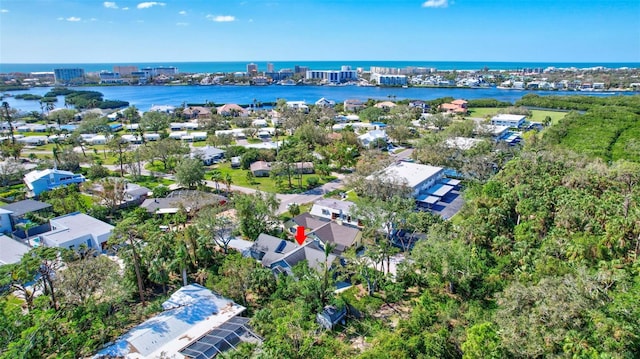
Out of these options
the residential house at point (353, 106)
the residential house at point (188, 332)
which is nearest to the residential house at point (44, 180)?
the residential house at point (188, 332)

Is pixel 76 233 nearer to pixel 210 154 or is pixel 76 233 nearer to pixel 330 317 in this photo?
pixel 330 317

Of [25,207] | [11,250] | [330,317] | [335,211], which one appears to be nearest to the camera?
[330,317]

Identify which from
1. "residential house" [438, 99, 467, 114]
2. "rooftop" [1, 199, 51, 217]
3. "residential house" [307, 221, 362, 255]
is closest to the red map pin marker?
"residential house" [307, 221, 362, 255]

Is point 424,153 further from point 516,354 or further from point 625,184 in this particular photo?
point 516,354

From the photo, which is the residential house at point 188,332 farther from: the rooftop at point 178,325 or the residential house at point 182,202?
the residential house at point 182,202

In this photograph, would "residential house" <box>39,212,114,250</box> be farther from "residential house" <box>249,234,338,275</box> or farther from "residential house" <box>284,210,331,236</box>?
"residential house" <box>284,210,331,236</box>

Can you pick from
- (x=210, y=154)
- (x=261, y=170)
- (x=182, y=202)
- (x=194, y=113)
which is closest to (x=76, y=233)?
(x=182, y=202)
